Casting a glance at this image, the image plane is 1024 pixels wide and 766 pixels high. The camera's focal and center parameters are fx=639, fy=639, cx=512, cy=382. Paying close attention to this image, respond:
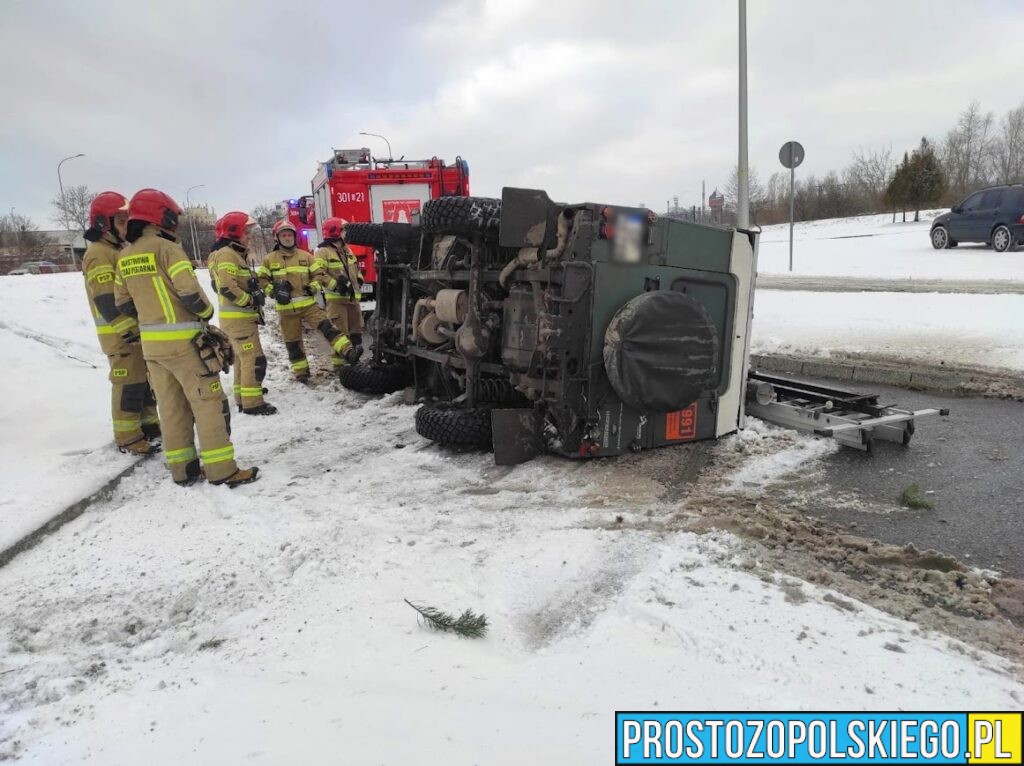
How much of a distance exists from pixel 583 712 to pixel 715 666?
1.64 feet

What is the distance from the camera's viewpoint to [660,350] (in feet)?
12.1

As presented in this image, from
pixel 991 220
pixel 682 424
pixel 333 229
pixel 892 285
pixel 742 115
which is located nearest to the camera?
pixel 682 424

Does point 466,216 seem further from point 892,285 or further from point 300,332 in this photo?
point 892,285

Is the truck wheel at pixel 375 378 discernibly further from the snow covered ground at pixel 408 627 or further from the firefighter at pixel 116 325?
the snow covered ground at pixel 408 627

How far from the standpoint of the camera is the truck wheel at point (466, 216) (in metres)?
4.15

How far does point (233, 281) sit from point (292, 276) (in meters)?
0.93

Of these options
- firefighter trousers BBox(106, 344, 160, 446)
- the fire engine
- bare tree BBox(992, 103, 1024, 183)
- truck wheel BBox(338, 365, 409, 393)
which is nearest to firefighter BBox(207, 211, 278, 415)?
truck wheel BBox(338, 365, 409, 393)

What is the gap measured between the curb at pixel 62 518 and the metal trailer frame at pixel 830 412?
14.5 feet

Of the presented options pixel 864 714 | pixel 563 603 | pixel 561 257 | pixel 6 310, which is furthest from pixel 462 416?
pixel 6 310

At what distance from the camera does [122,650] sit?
2354 millimetres

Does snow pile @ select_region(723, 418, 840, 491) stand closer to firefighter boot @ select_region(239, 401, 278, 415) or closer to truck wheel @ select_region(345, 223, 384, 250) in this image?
truck wheel @ select_region(345, 223, 384, 250)

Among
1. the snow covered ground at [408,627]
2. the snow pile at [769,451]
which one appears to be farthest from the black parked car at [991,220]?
the snow covered ground at [408,627]

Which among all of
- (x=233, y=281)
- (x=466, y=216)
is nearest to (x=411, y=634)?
(x=466, y=216)

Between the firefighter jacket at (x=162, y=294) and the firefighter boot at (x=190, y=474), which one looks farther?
the firefighter boot at (x=190, y=474)
